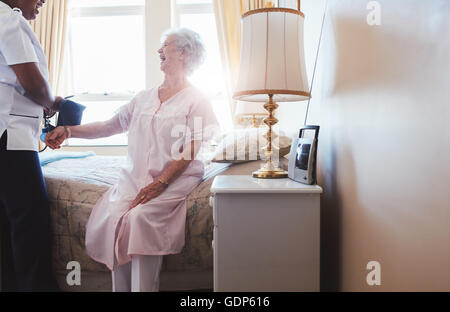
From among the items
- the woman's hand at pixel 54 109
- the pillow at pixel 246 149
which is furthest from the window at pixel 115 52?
the woman's hand at pixel 54 109

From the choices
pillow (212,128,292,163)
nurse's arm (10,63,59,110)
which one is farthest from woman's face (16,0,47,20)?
pillow (212,128,292,163)

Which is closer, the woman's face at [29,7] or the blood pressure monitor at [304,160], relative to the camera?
the blood pressure monitor at [304,160]

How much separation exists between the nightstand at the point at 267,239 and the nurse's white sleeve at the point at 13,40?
84 cm

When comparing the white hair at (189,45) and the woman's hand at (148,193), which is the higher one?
the white hair at (189,45)

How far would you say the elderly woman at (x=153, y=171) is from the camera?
1.26 m

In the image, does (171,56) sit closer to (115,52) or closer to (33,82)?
(33,82)

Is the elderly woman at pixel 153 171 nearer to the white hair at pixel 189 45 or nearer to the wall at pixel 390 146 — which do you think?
the white hair at pixel 189 45

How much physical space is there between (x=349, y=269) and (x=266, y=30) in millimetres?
881

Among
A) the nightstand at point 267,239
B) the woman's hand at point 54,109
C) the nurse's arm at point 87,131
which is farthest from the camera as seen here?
the nurse's arm at point 87,131

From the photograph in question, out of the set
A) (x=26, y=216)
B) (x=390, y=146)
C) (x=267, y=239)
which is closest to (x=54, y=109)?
(x=26, y=216)

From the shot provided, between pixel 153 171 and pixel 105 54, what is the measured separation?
3.44 meters

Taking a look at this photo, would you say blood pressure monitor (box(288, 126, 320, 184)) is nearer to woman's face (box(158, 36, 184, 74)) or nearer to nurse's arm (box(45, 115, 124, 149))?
woman's face (box(158, 36, 184, 74))

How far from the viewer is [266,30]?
49.6 inches

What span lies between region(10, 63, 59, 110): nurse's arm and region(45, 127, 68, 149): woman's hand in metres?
0.27
